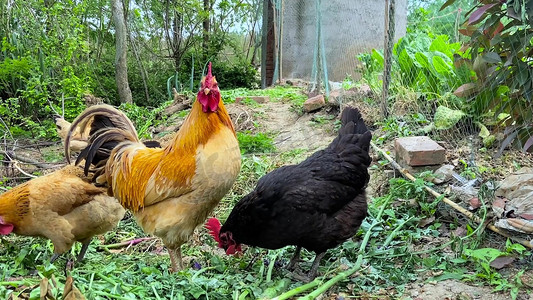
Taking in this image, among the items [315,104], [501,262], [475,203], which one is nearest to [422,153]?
[475,203]

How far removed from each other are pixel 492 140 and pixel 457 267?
175 cm

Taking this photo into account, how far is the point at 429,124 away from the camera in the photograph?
4.94 metres

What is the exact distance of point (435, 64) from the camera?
17.0 ft

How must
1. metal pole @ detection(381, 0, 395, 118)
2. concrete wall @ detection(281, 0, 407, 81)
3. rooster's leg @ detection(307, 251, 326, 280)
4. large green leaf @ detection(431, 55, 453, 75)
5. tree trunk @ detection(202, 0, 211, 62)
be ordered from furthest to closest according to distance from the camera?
tree trunk @ detection(202, 0, 211, 62), concrete wall @ detection(281, 0, 407, 81), metal pole @ detection(381, 0, 395, 118), large green leaf @ detection(431, 55, 453, 75), rooster's leg @ detection(307, 251, 326, 280)

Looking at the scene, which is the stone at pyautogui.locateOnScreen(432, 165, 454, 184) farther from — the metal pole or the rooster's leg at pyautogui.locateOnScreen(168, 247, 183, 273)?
the rooster's leg at pyautogui.locateOnScreen(168, 247, 183, 273)

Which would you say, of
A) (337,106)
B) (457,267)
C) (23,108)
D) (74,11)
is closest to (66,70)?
(74,11)

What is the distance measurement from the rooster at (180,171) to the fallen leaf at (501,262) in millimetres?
1846

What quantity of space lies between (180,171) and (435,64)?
3.47 m

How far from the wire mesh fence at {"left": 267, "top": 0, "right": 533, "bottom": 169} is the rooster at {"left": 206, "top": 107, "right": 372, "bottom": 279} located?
3.41ft

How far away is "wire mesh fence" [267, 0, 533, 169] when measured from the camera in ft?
9.06

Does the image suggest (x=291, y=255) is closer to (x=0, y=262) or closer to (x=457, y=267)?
(x=457, y=267)

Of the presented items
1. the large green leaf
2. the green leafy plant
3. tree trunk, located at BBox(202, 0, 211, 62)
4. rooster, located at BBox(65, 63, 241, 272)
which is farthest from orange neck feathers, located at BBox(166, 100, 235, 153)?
tree trunk, located at BBox(202, 0, 211, 62)

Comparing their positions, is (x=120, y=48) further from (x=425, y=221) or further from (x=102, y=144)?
(x=425, y=221)

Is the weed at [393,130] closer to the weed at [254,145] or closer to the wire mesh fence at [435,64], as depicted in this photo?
the wire mesh fence at [435,64]
